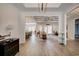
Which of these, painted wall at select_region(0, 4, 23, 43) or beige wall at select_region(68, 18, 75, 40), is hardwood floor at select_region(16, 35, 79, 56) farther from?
beige wall at select_region(68, 18, 75, 40)

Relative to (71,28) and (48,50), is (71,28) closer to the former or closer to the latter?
(71,28)

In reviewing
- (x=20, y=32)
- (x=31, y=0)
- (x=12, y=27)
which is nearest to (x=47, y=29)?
(x=20, y=32)

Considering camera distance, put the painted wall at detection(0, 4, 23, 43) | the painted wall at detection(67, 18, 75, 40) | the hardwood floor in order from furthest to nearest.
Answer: the painted wall at detection(67, 18, 75, 40) → the painted wall at detection(0, 4, 23, 43) → the hardwood floor

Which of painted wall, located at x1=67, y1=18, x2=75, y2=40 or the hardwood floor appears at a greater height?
painted wall, located at x1=67, y1=18, x2=75, y2=40

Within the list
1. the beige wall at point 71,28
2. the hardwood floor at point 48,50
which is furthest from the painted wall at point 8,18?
the beige wall at point 71,28

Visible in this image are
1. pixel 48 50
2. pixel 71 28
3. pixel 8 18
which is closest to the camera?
pixel 48 50

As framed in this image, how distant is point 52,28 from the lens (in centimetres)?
2992

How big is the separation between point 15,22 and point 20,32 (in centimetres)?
161

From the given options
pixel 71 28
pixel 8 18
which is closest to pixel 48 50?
pixel 8 18

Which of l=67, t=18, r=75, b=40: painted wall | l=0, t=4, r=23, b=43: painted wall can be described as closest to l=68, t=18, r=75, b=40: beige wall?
l=67, t=18, r=75, b=40: painted wall

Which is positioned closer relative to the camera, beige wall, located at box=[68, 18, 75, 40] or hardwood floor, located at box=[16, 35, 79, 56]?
hardwood floor, located at box=[16, 35, 79, 56]

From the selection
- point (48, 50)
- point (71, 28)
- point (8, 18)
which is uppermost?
point (8, 18)

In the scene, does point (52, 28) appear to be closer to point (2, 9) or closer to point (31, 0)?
point (2, 9)

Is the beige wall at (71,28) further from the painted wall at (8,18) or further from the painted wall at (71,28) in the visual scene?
the painted wall at (8,18)
